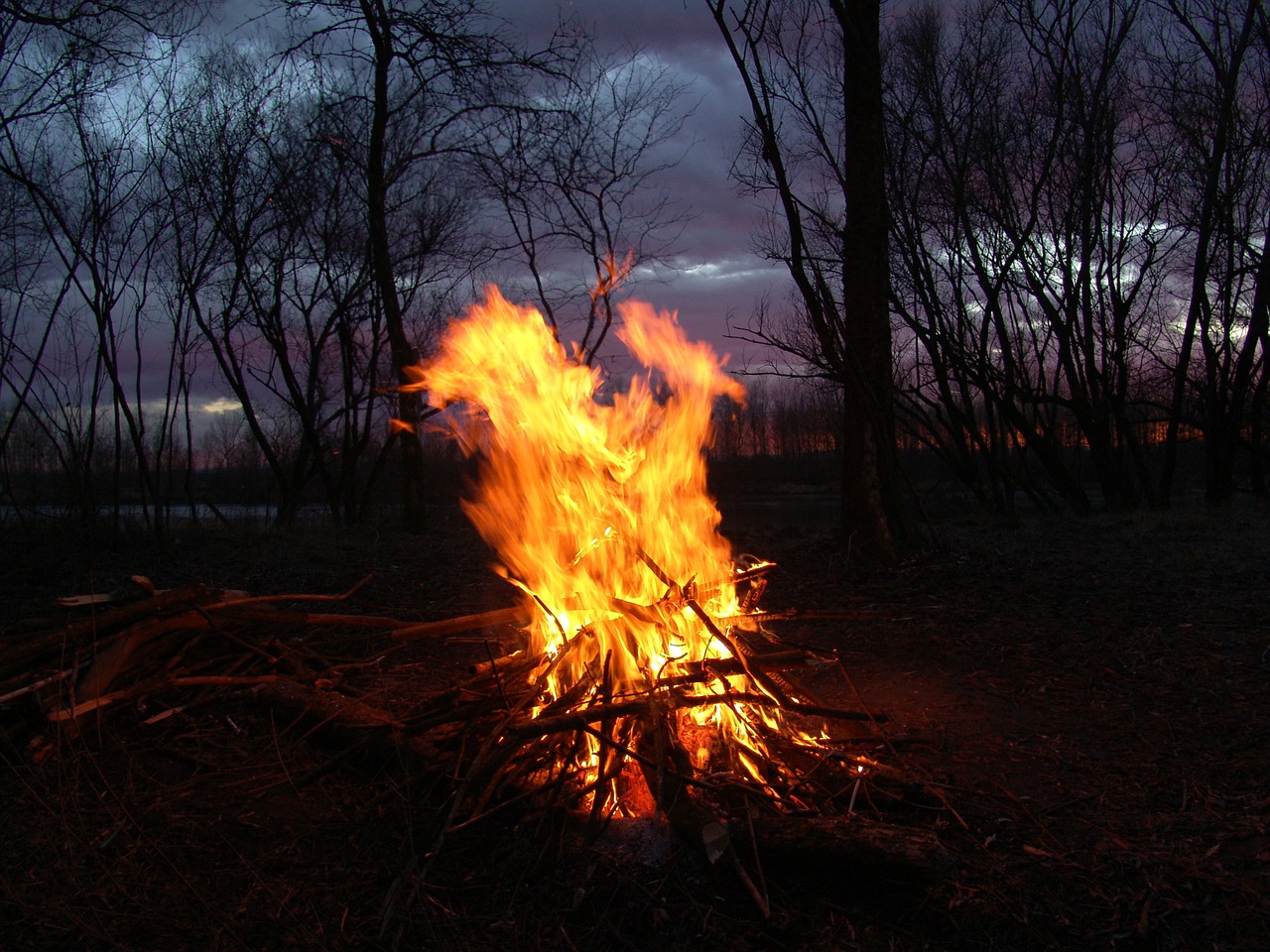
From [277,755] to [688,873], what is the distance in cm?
187

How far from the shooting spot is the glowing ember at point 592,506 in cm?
367

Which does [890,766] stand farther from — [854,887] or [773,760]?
[854,887]

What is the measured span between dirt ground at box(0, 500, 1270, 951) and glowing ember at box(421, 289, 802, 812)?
2.76 ft

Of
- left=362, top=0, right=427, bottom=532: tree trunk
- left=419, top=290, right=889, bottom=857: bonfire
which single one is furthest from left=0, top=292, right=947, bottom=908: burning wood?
left=362, top=0, right=427, bottom=532: tree trunk

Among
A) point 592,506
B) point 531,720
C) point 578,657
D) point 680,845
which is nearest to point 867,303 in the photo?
point 592,506

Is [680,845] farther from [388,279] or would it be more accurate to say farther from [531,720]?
[388,279]

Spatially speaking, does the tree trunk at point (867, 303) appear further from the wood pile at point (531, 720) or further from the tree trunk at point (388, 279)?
the tree trunk at point (388, 279)

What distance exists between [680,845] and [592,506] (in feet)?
6.41

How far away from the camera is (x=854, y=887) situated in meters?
2.45

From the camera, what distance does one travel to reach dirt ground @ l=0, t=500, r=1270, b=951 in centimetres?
234

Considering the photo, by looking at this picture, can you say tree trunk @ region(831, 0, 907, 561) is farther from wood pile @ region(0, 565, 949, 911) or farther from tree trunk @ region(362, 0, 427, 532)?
tree trunk @ region(362, 0, 427, 532)

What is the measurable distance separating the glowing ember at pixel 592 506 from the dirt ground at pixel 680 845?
840mm

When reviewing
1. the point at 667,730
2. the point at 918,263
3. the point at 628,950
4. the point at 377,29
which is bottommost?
the point at 628,950

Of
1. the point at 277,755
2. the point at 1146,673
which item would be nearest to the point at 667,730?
the point at 277,755
